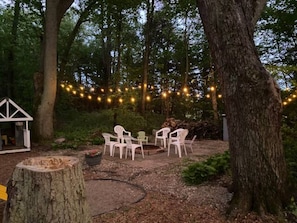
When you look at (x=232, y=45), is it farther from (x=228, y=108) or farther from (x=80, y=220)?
(x=80, y=220)

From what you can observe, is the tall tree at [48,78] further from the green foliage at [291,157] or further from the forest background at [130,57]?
the green foliage at [291,157]

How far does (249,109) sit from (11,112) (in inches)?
287

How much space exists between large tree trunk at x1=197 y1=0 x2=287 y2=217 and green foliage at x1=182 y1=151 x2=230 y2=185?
120 cm

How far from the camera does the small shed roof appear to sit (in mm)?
7645

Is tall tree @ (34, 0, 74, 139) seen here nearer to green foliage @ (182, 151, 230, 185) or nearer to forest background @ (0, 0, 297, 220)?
forest background @ (0, 0, 297, 220)

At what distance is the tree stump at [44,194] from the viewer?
1824 mm

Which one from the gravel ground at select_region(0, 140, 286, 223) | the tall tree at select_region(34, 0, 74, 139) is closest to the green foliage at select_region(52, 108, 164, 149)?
the tall tree at select_region(34, 0, 74, 139)

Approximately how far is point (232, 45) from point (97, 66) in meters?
13.4

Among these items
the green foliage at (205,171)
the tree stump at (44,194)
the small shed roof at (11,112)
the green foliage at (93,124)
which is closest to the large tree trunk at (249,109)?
the green foliage at (205,171)

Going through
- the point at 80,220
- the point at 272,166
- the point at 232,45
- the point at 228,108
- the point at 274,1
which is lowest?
the point at 80,220

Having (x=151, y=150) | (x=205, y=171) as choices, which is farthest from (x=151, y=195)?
(x=151, y=150)

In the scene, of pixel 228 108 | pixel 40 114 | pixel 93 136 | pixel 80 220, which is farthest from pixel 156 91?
pixel 80 220

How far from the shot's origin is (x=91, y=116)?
42.2ft

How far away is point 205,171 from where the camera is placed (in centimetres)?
431
